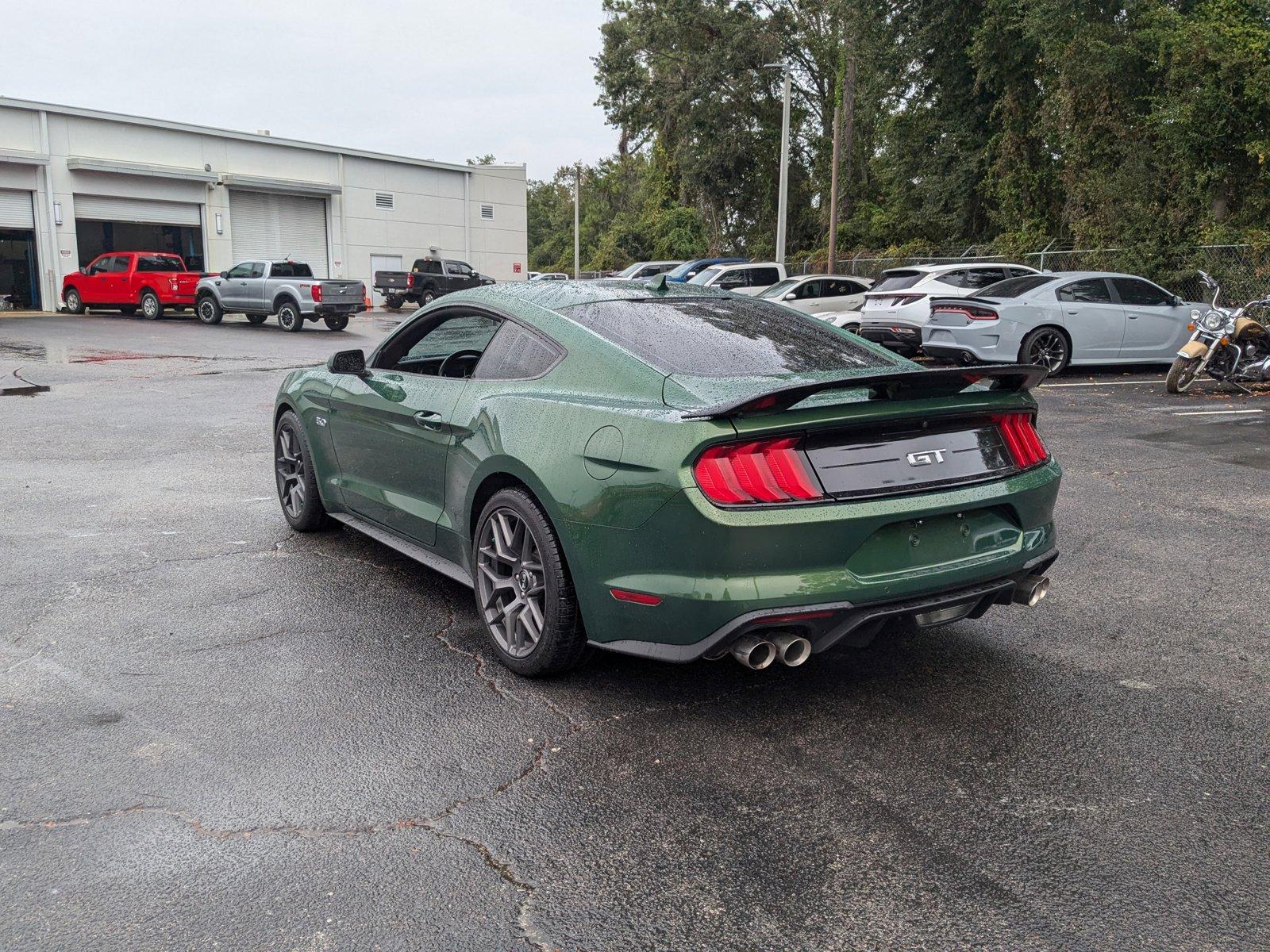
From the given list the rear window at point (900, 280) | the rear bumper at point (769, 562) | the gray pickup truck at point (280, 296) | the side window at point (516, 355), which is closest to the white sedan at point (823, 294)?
the rear window at point (900, 280)

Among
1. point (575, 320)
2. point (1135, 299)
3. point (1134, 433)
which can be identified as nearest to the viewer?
point (575, 320)

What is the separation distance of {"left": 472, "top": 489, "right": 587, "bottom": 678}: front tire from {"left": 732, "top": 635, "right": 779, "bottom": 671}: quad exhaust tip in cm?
71

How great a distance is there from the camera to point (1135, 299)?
50.3ft

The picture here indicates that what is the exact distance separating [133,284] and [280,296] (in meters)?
7.09

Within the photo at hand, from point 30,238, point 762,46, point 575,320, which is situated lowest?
point 575,320

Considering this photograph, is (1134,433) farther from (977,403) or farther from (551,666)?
(551,666)

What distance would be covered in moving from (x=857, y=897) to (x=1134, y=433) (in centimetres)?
892

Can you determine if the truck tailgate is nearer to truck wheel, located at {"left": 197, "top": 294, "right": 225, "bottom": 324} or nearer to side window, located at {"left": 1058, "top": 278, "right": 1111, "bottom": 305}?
truck wheel, located at {"left": 197, "top": 294, "right": 225, "bottom": 324}

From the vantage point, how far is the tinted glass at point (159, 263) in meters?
32.2

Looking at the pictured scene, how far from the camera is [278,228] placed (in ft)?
139

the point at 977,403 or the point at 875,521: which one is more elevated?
the point at 977,403

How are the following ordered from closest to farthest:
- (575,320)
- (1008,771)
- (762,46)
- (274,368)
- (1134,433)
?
(1008,771), (575,320), (1134,433), (274,368), (762,46)

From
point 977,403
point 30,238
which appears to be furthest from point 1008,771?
point 30,238

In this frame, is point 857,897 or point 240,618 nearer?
point 857,897
